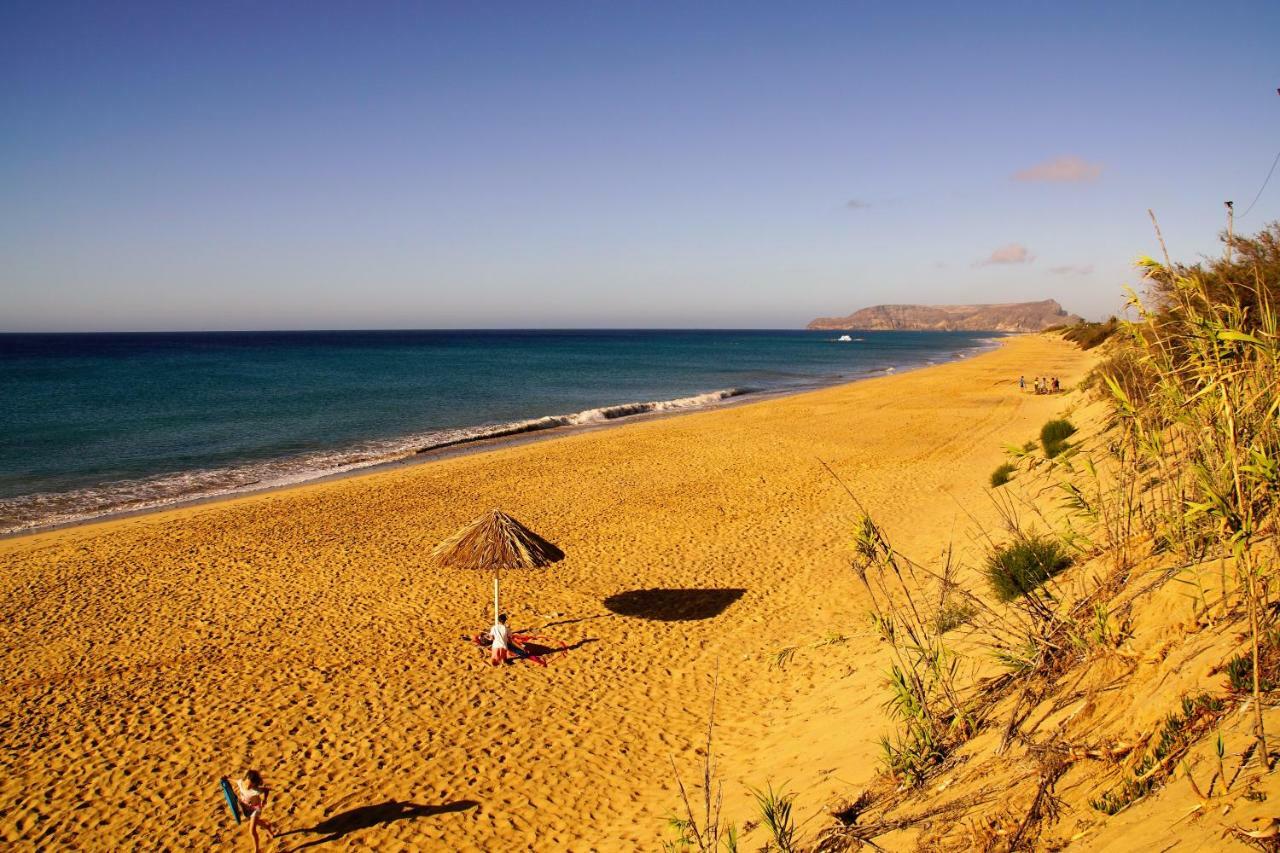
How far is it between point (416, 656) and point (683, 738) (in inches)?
155

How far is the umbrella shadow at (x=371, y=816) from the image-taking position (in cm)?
601

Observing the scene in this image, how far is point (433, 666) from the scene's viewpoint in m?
8.84

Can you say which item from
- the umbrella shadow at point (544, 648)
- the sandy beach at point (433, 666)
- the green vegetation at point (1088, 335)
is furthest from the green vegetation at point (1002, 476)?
the green vegetation at point (1088, 335)

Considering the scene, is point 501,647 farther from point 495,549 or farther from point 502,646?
point 495,549

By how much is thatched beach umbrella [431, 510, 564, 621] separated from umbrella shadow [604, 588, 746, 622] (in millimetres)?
1517

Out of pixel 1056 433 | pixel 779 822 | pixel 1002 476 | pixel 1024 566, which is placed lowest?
pixel 779 822

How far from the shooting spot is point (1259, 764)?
2494mm

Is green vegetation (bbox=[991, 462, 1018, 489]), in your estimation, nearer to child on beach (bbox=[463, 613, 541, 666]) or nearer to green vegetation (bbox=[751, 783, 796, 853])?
child on beach (bbox=[463, 613, 541, 666])

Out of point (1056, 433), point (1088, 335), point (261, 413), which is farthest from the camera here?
point (1088, 335)

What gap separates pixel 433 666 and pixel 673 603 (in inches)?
145

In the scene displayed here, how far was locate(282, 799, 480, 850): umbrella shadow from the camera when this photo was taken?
6.01 meters

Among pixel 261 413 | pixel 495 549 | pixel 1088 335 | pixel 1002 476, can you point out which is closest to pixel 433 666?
pixel 495 549

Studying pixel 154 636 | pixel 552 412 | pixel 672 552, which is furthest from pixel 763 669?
pixel 552 412

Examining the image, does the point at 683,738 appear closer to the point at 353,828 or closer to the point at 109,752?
the point at 353,828
